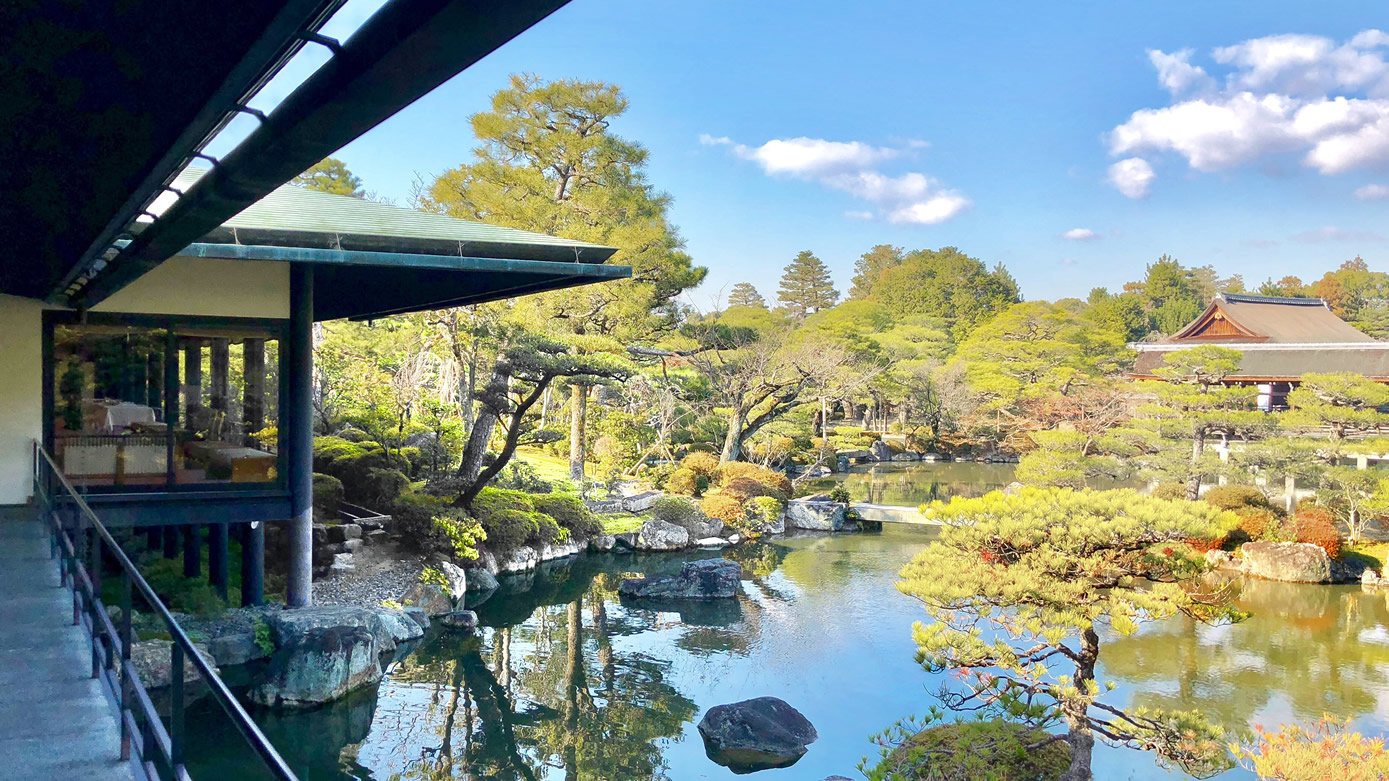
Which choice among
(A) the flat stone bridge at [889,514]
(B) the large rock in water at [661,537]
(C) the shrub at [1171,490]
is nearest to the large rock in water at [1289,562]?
(C) the shrub at [1171,490]

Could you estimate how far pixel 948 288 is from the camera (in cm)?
4581

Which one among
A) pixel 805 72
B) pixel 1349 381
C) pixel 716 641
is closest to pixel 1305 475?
pixel 1349 381

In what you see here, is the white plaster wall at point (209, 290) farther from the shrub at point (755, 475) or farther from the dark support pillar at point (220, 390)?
the shrub at point (755, 475)

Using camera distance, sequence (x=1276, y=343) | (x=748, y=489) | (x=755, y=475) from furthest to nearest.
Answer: (x=1276, y=343), (x=755, y=475), (x=748, y=489)

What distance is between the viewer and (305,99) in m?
1.63

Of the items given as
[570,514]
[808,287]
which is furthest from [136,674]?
[808,287]

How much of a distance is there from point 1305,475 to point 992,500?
10.5 m

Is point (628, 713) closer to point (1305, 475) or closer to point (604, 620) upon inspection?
point (604, 620)

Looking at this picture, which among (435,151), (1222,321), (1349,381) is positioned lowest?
(1349,381)

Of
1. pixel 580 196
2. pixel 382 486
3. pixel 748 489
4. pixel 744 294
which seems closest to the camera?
pixel 382 486

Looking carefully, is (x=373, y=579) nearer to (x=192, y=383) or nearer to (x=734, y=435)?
(x=192, y=383)

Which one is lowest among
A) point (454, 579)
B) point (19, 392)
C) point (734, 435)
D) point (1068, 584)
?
point (454, 579)

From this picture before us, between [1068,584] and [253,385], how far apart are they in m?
6.00

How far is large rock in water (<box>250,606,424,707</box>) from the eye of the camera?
6598mm
